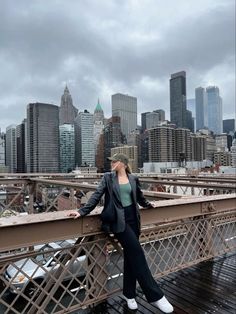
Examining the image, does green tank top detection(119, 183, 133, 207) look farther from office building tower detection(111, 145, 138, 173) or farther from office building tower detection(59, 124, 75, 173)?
office building tower detection(59, 124, 75, 173)

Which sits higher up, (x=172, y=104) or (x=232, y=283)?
(x=172, y=104)

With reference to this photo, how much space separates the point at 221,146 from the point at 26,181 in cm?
9026

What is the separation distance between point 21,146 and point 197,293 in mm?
52960

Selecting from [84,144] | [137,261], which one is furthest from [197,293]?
[84,144]

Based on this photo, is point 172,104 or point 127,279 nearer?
point 127,279

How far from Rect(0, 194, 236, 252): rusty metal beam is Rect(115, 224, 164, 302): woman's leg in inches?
11.4

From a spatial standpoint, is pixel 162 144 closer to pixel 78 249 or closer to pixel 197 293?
pixel 197 293

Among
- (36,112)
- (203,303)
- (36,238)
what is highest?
(36,112)

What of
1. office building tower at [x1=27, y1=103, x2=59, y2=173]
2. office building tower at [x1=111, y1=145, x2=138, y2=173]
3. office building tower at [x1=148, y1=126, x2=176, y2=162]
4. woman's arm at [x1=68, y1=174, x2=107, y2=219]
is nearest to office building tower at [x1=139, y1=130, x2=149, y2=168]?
office building tower at [x1=148, y1=126, x2=176, y2=162]

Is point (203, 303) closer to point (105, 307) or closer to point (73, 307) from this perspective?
point (105, 307)

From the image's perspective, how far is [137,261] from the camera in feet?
9.98

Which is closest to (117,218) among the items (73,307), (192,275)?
(73,307)

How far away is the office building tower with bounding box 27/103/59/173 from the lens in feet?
160

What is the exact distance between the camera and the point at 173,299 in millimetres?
3412
